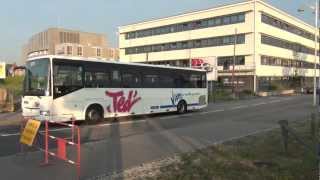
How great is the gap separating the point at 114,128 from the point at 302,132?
7.34 m

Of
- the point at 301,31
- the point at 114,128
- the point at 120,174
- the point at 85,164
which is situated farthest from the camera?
the point at 301,31

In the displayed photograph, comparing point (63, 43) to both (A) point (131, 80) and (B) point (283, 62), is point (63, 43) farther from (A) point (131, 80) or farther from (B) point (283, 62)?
(A) point (131, 80)

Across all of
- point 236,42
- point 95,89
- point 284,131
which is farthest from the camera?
point 236,42

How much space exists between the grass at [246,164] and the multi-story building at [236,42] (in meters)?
55.4

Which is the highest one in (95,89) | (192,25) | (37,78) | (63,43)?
(192,25)

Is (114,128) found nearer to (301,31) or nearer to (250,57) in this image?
(250,57)

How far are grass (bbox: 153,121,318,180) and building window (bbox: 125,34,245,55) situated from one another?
60805 mm

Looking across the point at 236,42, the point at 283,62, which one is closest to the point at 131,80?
the point at 236,42

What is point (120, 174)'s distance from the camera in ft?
28.6

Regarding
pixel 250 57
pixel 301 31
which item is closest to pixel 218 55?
pixel 250 57

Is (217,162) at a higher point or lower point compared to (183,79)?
lower

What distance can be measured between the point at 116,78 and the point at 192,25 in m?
60.5

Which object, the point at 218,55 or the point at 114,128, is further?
the point at 218,55

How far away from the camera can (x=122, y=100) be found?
69.9 ft
